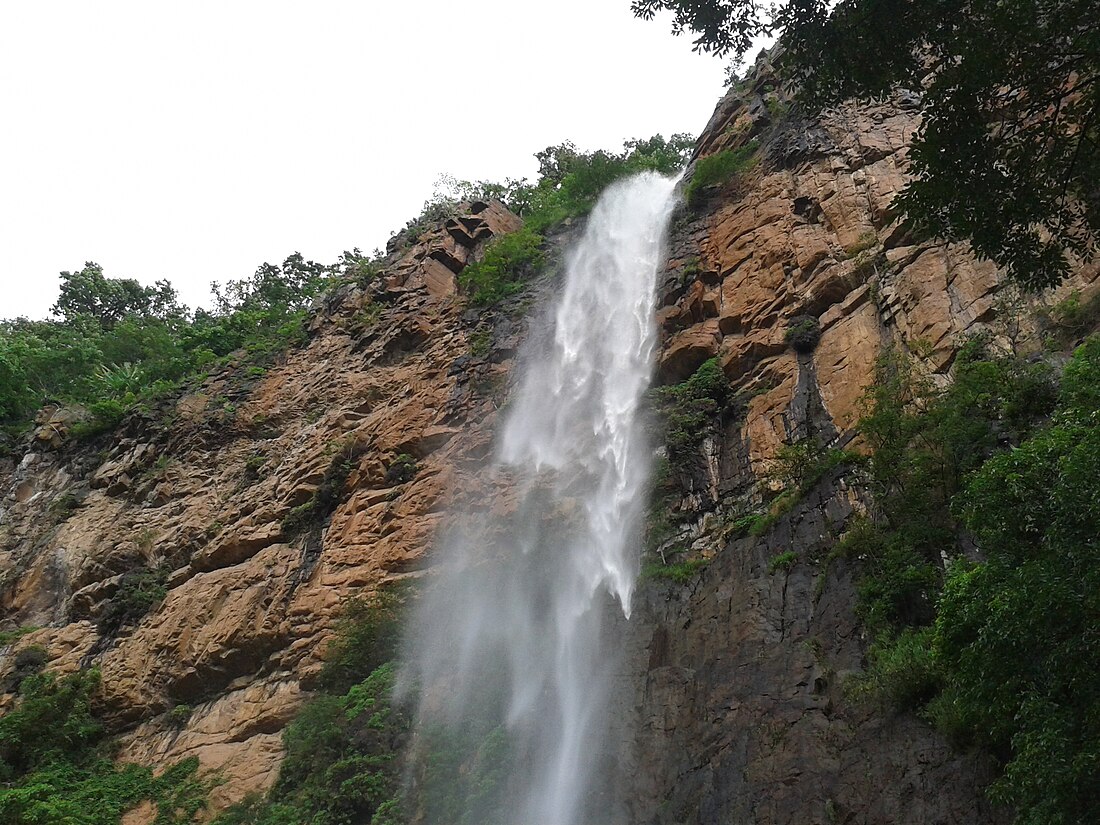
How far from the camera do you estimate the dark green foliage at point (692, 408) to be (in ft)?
51.4

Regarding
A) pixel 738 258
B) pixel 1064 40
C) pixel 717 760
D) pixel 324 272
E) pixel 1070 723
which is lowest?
pixel 1070 723

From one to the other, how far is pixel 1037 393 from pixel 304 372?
70.8 ft

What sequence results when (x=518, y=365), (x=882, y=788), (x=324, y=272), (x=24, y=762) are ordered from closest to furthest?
1. (x=882, y=788)
2. (x=24, y=762)
3. (x=518, y=365)
4. (x=324, y=272)

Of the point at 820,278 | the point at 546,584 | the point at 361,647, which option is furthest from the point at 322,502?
the point at 820,278

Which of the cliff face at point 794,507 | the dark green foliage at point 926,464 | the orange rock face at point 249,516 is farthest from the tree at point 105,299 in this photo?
the dark green foliage at point 926,464

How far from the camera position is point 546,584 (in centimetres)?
1612

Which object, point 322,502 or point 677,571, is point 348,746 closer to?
point 677,571

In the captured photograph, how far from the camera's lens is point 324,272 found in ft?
147

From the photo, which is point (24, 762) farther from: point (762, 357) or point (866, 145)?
point (866, 145)

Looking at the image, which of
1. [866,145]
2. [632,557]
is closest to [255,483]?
[632,557]

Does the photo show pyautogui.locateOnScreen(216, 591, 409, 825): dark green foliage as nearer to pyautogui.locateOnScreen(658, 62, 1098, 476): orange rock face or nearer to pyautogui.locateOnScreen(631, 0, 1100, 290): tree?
pyautogui.locateOnScreen(658, 62, 1098, 476): orange rock face

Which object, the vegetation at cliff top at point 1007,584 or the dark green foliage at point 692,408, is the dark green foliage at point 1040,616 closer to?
the vegetation at cliff top at point 1007,584

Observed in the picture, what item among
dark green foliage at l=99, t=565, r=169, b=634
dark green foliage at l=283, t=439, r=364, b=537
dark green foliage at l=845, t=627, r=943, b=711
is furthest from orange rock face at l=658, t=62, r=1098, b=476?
dark green foliage at l=99, t=565, r=169, b=634

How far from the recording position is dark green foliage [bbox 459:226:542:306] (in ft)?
84.5
